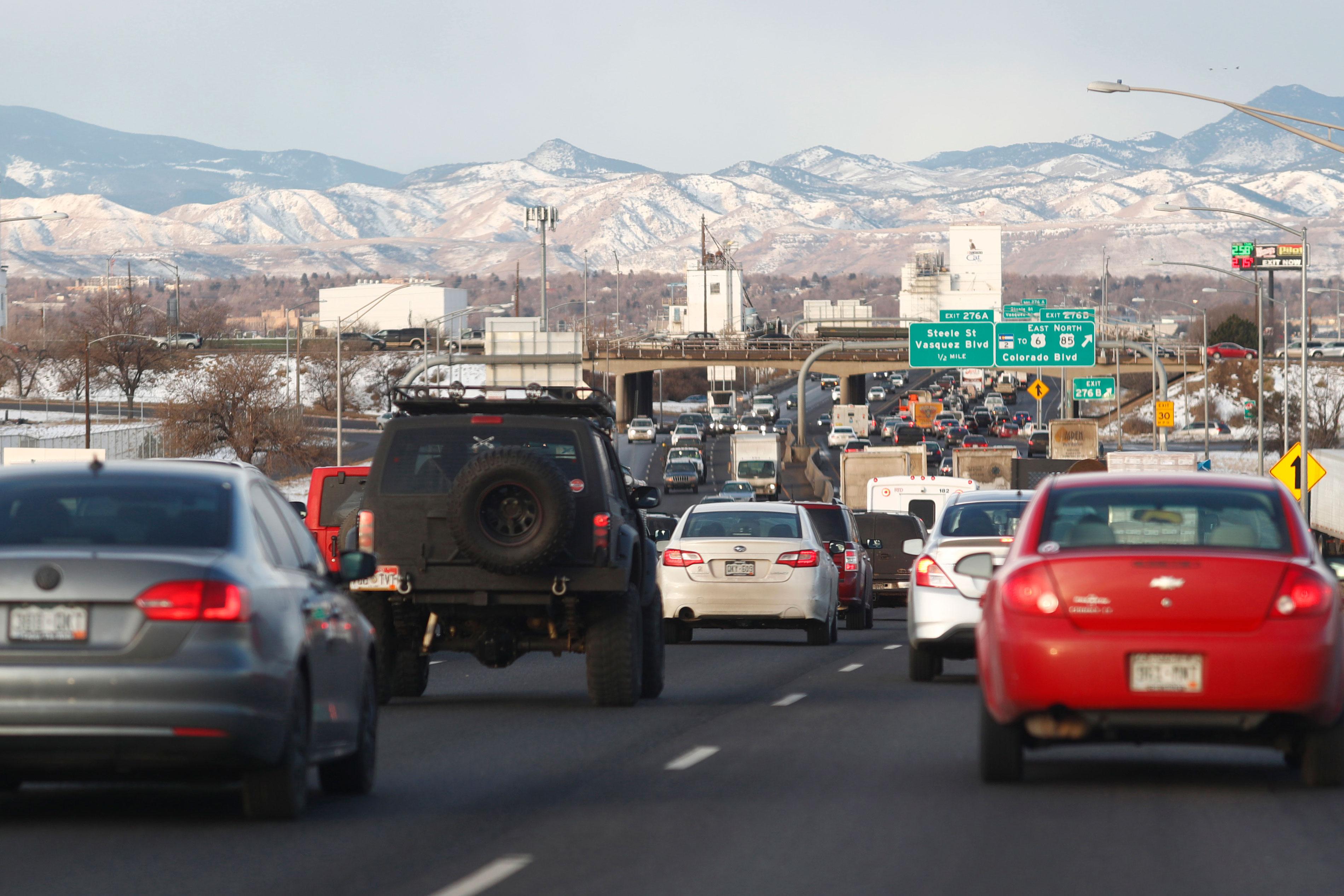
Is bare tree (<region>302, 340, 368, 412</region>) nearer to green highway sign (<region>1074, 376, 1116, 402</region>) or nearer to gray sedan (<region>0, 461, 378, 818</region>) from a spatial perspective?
green highway sign (<region>1074, 376, 1116, 402</region>)

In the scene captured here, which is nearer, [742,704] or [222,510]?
[222,510]

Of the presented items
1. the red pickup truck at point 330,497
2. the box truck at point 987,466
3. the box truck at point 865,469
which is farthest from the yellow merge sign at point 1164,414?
the red pickup truck at point 330,497

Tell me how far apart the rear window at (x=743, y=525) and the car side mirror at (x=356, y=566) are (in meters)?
13.1

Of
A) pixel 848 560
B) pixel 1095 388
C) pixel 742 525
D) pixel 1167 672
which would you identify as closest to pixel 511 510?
pixel 1167 672

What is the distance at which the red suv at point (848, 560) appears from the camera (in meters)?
28.2

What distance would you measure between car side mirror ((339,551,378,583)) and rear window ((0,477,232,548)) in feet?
3.44

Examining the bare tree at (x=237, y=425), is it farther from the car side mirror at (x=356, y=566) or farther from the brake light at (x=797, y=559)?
the car side mirror at (x=356, y=566)

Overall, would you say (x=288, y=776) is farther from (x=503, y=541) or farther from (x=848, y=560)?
(x=848, y=560)

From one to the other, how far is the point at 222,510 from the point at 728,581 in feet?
45.1

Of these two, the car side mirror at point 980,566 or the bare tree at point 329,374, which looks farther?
the bare tree at point 329,374

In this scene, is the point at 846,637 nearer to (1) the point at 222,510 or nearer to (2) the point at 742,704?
(2) the point at 742,704

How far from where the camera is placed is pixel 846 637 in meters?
27.1

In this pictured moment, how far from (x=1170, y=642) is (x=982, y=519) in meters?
9.08

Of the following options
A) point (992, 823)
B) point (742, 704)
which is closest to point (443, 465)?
point (742, 704)
